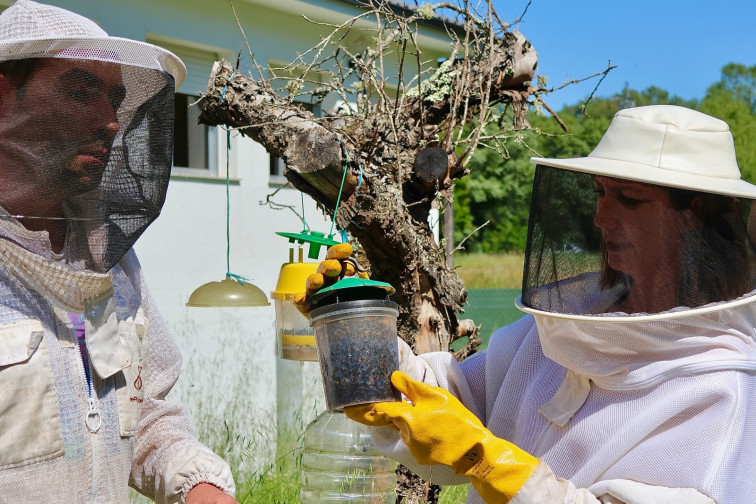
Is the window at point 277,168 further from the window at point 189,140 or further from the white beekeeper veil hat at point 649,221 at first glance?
the white beekeeper veil hat at point 649,221

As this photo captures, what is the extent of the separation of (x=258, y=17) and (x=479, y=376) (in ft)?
17.2

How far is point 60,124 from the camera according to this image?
5.32 feet

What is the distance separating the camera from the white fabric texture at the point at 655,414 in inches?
62.1

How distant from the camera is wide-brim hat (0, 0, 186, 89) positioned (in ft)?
5.00

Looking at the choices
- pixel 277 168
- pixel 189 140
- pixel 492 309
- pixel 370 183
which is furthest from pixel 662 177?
pixel 492 309

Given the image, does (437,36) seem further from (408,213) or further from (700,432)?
(700,432)

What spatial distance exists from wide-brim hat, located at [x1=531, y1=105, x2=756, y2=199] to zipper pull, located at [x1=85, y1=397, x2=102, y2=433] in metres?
1.23

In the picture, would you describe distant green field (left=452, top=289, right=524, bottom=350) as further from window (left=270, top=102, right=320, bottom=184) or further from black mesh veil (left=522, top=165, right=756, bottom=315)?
black mesh veil (left=522, top=165, right=756, bottom=315)

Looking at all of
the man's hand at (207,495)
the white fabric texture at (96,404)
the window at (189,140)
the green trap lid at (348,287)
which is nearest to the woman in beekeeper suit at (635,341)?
the green trap lid at (348,287)

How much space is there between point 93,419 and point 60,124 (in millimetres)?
667

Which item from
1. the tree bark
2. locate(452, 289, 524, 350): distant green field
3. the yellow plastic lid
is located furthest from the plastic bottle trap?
locate(452, 289, 524, 350): distant green field

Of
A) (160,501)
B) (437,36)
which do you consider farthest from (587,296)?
(437,36)

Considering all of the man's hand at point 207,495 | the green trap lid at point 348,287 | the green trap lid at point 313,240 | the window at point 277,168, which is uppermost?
the window at point 277,168

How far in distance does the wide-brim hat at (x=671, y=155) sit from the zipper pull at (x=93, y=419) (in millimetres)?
1230
